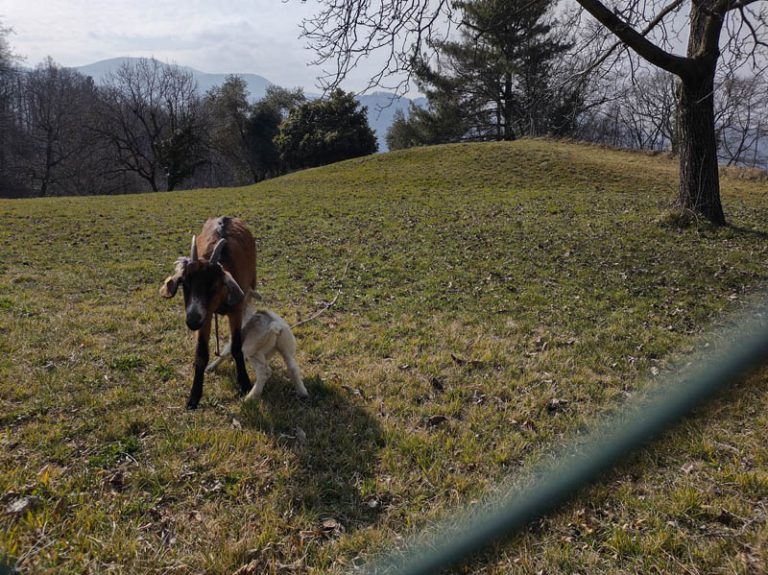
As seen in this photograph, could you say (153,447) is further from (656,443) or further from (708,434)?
(708,434)

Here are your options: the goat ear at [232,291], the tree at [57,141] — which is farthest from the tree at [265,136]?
the goat ear at [232,291]

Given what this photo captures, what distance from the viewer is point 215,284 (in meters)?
3.83

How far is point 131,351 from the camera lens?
18.4 feet

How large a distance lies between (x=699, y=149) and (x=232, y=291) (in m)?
11.0

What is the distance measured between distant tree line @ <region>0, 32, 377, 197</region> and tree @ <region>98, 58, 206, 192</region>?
0.09m

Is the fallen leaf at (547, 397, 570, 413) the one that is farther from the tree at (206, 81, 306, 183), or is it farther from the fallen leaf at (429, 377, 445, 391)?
the tree at (206, 81, 306, 183)

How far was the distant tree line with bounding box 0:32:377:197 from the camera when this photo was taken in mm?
41125

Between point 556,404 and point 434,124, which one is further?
point 434,124

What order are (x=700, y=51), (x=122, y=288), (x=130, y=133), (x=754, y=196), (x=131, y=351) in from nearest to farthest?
(x=131, y=351) < (x=122, y=288) < (x=700, y=51) < (x=754, y=196) < (x=130, y=133)

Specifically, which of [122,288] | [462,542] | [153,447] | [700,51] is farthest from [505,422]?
[700,51]

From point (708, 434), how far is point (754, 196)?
57.0 ft

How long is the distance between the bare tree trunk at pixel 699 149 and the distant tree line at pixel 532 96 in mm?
589

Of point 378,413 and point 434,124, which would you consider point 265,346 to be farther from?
point 434,124

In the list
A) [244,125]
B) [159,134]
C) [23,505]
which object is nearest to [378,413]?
[23,505]
